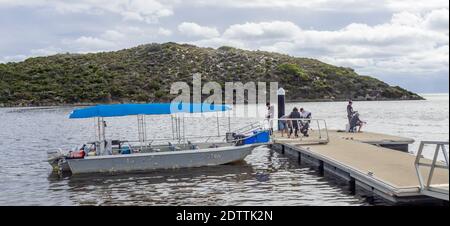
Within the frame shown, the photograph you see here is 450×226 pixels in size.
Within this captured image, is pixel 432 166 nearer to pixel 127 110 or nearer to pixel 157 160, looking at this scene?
pixel 157 160

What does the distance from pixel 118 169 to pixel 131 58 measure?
140m

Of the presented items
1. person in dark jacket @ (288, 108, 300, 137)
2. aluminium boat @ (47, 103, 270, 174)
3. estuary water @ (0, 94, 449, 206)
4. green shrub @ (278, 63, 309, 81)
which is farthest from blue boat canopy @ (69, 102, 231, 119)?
green shrub @ (278, 63, 309, 81)

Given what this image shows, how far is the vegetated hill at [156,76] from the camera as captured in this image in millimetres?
123625

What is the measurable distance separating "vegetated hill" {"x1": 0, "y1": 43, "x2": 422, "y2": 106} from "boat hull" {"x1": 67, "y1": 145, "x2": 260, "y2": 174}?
9745 centimetres

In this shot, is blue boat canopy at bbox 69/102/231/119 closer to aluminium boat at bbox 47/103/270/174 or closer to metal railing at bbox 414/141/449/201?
aluminium boat at bbox 47/103/270/174

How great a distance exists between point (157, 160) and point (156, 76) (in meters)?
118

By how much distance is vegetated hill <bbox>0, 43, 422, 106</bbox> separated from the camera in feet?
406

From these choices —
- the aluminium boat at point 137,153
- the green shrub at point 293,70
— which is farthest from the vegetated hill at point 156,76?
the aluminium boat at point 137,153

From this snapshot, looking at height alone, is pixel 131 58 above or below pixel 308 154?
above

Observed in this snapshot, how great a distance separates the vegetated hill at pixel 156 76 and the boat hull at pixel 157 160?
97.4 metres

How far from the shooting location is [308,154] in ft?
69.9

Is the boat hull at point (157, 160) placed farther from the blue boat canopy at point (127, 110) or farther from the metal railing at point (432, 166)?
the metal railing at point (432, 166)
